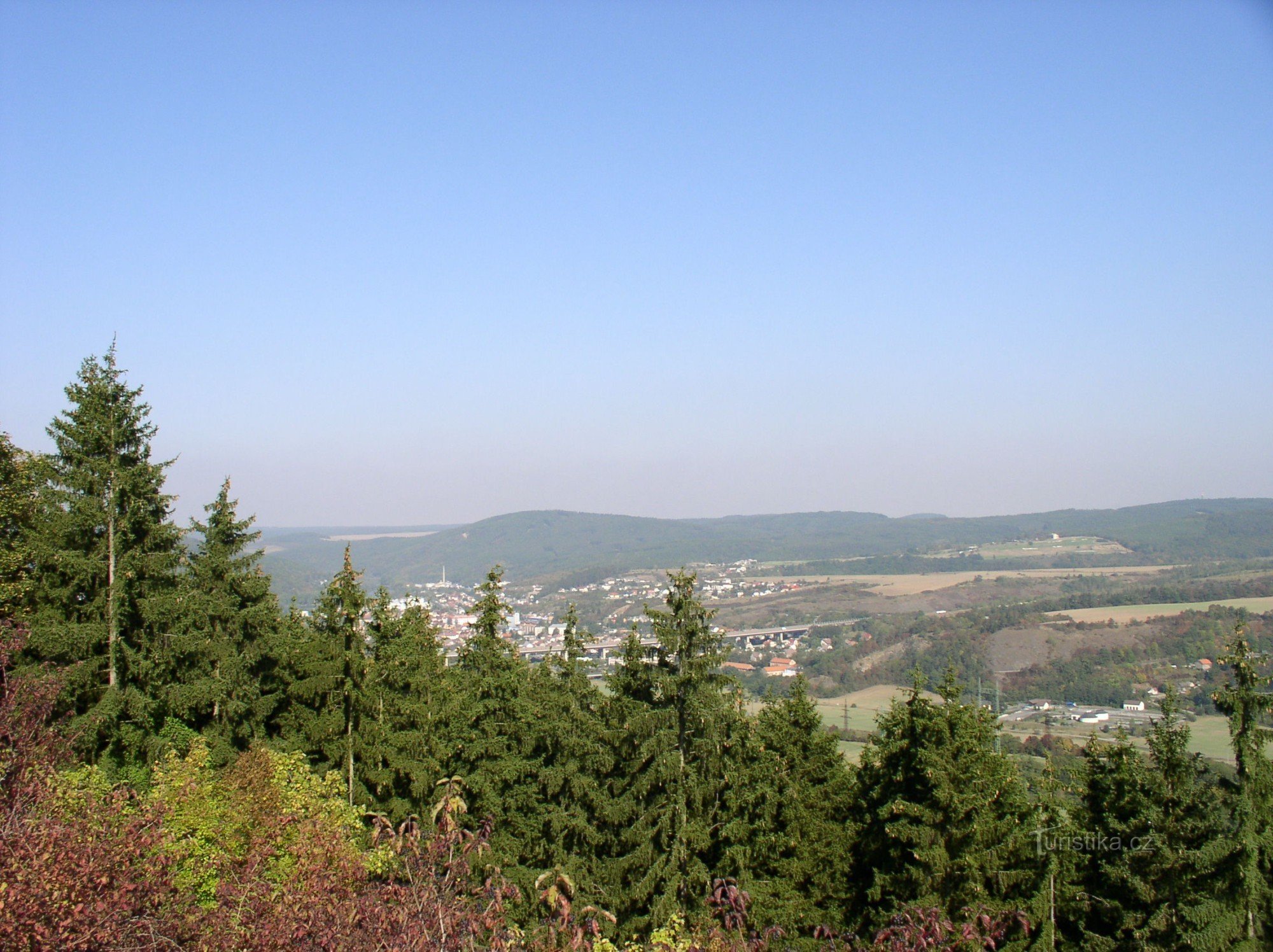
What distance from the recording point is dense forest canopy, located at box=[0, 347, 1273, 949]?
45.8 ft

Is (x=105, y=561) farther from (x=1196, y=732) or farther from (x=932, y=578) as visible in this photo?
(x=932, y=578)

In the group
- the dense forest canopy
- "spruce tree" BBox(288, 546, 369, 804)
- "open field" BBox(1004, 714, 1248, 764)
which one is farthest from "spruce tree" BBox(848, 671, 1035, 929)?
"open field" BBox(1004, 714, 1248, 764)

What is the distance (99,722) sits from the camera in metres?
17.0

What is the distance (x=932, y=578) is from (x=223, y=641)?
154 meters

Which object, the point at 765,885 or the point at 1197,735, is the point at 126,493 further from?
the point at 1197,735

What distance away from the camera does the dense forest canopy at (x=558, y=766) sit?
13945 millimetres

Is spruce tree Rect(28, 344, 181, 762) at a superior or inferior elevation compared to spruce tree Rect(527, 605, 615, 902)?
superior

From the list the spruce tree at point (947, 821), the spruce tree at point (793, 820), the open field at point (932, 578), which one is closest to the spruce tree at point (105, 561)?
the spruce tree at point (793, 820)

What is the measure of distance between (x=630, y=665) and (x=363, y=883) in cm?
797

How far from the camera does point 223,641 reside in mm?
20203

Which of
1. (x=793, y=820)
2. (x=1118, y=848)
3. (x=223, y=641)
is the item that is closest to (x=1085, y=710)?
(x=1118, y=848)

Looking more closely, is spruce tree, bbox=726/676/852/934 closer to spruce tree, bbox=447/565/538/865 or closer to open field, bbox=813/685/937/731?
spruce tree, bbox=447/565/538/865

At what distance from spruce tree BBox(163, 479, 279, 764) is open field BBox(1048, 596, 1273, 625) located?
84.2m

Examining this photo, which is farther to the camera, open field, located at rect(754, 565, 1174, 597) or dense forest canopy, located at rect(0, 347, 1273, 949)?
open field, located at rect(754, 565, 1174, 597)
